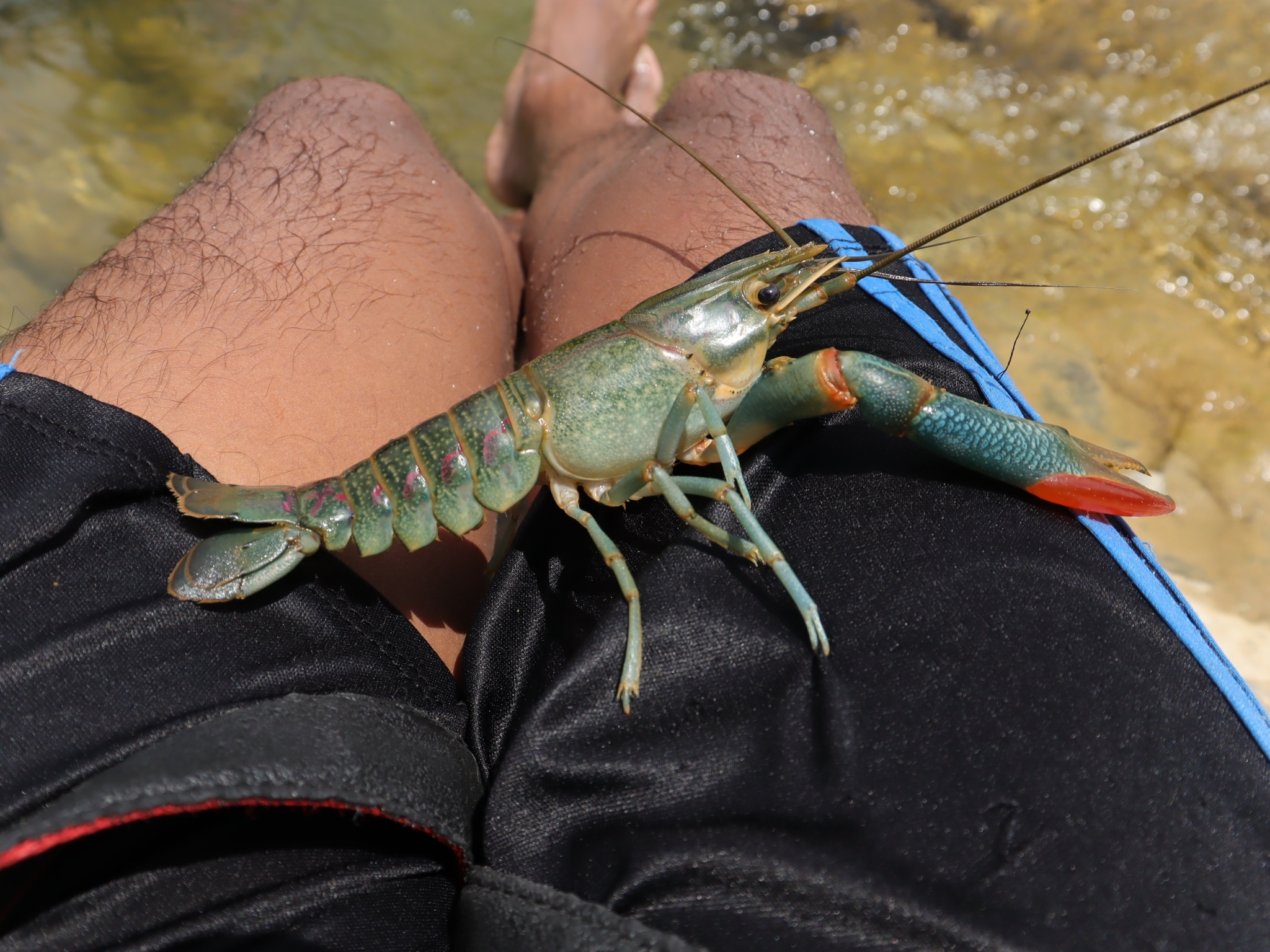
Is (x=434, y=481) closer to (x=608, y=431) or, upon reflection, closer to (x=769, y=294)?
(x=608, y=431)

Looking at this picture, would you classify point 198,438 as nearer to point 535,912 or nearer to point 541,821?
point 541,821

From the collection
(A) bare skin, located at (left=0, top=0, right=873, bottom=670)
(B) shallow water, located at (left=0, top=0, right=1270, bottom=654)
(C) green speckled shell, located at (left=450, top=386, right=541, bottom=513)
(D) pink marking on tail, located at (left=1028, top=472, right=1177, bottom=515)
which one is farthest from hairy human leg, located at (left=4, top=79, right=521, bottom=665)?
(B) shallow water, located at (left=0, top=0, right=1270, bottom=654)

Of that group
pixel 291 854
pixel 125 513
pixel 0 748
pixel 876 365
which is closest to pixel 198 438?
pixel 125 513

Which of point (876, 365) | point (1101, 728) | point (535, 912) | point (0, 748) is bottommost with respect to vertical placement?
point (535, 912)

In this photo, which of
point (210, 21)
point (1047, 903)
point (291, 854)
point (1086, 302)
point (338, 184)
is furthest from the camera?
point (210, 21)

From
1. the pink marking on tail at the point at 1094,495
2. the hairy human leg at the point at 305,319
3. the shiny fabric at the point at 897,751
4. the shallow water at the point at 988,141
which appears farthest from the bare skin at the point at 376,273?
the shallow water at the point at 988,141

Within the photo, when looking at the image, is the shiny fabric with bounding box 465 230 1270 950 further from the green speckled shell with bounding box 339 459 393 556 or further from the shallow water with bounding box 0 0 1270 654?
the shallow water with bounding box 0 0 1270 654
